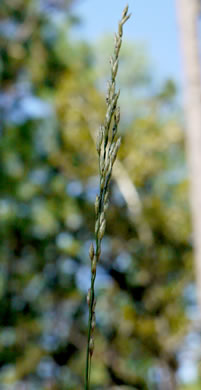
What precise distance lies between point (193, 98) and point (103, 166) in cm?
303

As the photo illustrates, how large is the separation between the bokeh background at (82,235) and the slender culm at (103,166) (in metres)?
5.31

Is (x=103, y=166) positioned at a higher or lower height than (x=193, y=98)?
lower

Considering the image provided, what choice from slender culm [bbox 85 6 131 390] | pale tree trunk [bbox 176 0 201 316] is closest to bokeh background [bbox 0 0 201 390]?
pale tree trunk [bbox 176 0 201 316]

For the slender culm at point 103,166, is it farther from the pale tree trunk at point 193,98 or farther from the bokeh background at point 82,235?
the bokeh background at point 82,235

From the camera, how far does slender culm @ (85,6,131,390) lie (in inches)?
14.3

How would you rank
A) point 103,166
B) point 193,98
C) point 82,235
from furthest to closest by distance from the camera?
1. point 82,235
2. point 193,98
3. point 103,166

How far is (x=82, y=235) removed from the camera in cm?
708

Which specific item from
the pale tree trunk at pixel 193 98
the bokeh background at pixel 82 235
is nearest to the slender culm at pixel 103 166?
the pale tree trunk at pixel 193 98

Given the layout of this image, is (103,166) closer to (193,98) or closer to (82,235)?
(193,98)

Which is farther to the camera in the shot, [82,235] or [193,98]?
[82,235]

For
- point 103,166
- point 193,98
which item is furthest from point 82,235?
point 103,166

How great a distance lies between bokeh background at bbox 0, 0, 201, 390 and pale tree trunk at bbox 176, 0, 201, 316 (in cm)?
251

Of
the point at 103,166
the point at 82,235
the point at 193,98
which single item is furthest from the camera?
the point at 82,235

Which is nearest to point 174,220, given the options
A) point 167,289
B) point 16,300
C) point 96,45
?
point 167,289
